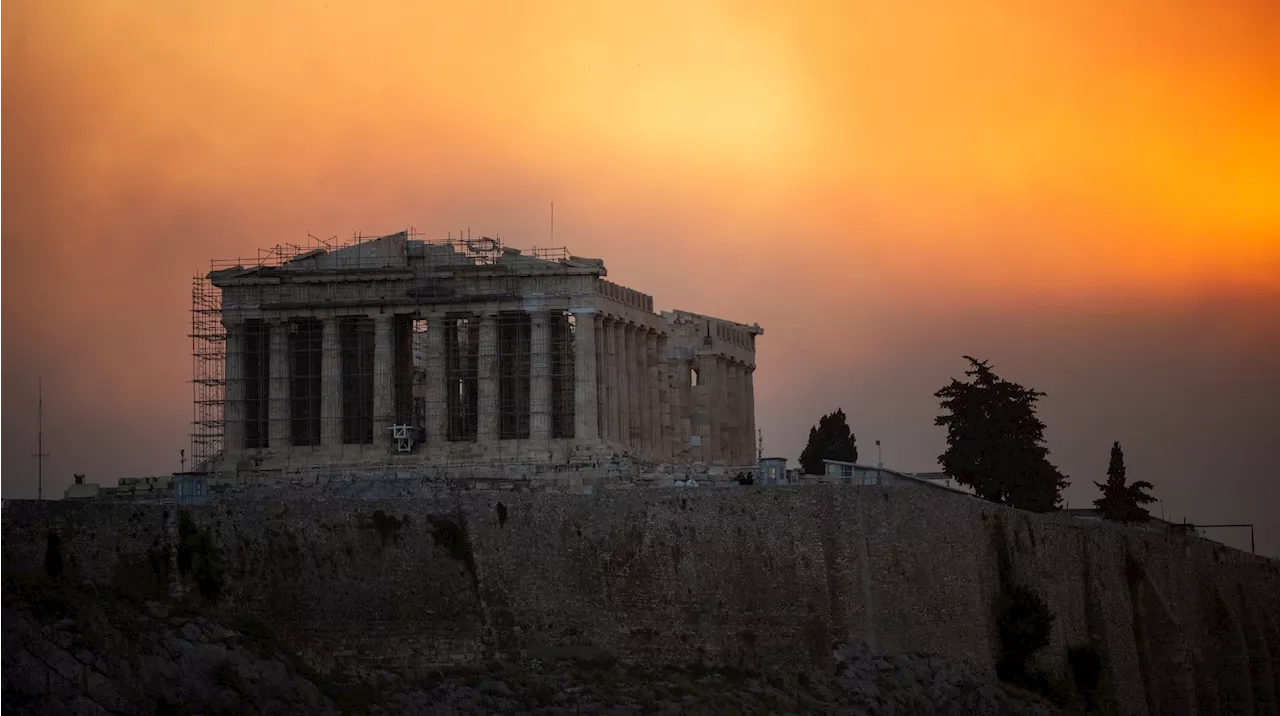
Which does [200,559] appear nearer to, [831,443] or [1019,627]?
[1019,627]

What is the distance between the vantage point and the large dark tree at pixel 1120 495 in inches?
4530

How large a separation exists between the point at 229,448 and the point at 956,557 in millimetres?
26661

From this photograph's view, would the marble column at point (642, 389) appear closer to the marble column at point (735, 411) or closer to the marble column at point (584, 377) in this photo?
the marble column at point (584, 377)

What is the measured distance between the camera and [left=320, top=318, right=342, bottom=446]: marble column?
330 ft

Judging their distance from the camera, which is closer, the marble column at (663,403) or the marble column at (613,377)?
the marble column at (613,377)

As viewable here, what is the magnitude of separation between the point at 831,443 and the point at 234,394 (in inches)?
1211

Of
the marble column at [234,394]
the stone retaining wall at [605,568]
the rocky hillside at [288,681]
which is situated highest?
the marble column at [234,394]

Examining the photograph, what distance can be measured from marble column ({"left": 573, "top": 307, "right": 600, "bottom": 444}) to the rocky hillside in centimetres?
1837

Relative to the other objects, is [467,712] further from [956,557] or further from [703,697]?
[956,557]

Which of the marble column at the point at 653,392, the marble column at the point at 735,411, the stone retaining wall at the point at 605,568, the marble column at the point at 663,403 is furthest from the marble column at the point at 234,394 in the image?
the marble column at the point at 735,411

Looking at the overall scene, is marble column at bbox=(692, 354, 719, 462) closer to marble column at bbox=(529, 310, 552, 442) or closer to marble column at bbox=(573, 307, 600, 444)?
marble column at bbox=(573, 307, 600, 444)

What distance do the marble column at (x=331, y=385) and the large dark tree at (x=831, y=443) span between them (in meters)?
25.9

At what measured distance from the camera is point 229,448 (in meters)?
100

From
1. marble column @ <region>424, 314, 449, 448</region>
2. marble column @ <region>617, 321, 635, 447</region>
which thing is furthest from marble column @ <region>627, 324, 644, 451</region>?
marble column @ <region>424, 314, 449, 448</region>
